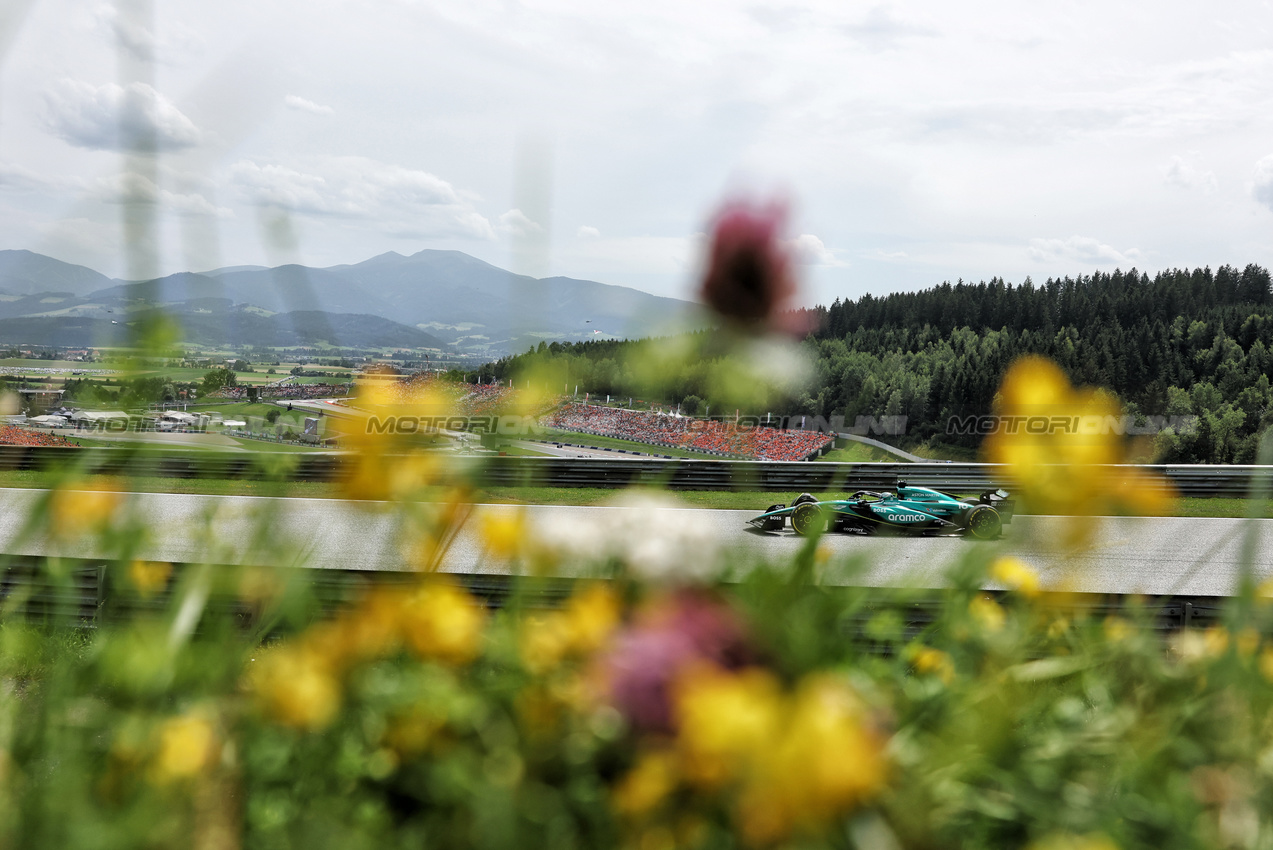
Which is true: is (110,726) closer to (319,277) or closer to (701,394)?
(319,277)

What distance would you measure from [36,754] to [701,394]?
0.88 meters

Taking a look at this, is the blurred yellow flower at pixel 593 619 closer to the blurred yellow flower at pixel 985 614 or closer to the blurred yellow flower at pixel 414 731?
the blurred yellow flower at pixel 414 731

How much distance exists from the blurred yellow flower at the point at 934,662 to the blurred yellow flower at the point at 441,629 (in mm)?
638

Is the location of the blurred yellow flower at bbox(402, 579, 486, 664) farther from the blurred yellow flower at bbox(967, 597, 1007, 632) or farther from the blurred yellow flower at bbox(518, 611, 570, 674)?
the blurred yellow flower at bbox(967, 597, 1007, 632)

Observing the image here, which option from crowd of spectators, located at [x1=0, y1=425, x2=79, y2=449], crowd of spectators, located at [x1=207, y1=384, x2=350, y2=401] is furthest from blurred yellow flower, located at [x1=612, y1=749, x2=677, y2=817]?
crowd of spectators, located at [x1=0, y1=425, x2=79, y2=449]

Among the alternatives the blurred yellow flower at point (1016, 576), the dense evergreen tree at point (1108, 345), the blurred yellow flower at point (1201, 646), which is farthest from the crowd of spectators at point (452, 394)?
the dense evergreen tree at point (1108, 345)

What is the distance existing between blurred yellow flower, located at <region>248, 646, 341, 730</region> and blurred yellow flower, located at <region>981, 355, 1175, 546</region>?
79 cm

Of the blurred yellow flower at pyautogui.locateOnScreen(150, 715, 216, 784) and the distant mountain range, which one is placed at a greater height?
the distant mountain range

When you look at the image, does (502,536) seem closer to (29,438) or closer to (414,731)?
(414,731)

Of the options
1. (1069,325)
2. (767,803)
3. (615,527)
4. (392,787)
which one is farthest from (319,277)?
(1069,325)

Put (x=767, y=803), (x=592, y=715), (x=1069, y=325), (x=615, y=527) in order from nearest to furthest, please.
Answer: (x=767, y=803)
(x=592, y=715)
(x=615, y=527)
(x=1069, y=325)

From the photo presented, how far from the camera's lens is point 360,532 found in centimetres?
117

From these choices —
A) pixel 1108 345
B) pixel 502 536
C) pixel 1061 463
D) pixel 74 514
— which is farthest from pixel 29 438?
pixel 1108 345

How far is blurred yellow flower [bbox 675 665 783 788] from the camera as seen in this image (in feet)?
2.04
